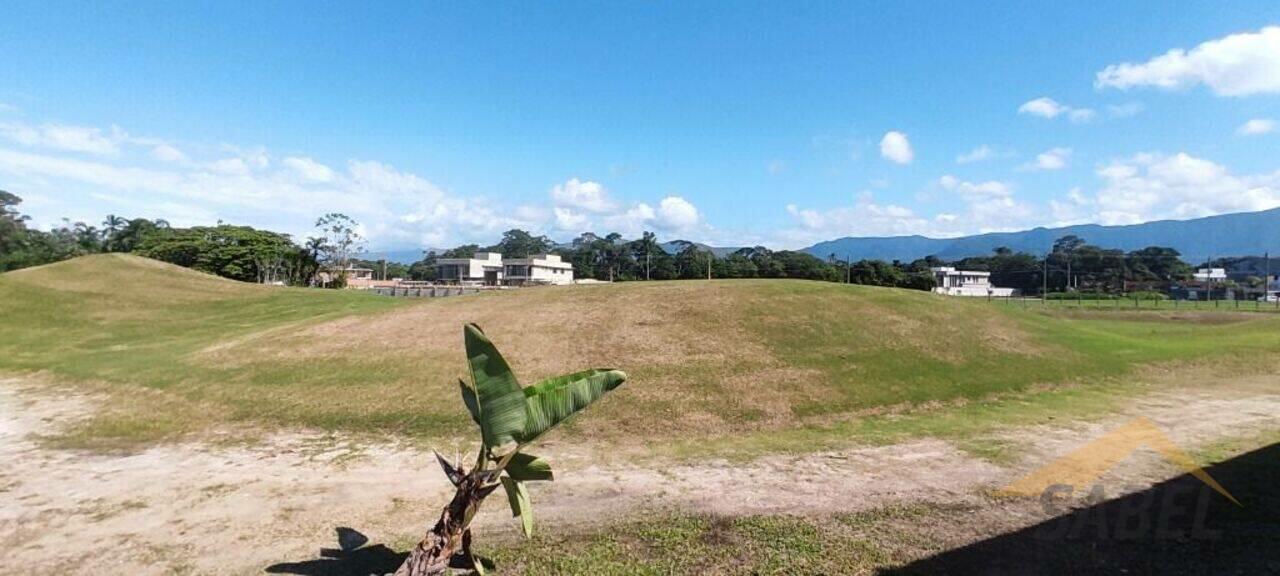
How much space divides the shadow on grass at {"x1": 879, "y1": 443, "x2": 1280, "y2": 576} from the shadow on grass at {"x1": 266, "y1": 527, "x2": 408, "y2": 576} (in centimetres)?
545

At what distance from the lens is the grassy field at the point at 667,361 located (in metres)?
13.5

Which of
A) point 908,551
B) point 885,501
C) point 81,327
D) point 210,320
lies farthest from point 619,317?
point 81,327

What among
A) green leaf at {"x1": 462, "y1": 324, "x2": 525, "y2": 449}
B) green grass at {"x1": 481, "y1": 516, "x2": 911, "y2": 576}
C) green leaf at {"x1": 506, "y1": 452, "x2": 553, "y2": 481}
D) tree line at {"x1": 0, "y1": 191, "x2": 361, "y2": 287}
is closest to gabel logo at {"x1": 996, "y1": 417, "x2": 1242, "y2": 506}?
green grass at {"x1": 481, "y1": 516, "x2": 911, "y2": 576}

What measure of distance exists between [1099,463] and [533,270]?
4621 inches

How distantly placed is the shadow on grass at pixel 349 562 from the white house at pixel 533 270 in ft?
365

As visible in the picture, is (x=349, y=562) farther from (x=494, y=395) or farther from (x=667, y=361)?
(x=667, y=361)

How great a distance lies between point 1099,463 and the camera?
1006cm

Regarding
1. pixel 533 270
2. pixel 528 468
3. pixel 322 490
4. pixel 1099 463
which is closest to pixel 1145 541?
pixel 1099 463

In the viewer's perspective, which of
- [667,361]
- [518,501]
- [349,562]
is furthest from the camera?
[667,361]

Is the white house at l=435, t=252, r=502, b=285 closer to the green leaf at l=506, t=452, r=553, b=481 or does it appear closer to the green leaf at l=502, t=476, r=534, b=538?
the green leaf at l=502, t=476, r=534, b=538

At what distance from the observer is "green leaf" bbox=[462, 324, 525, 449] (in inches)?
208

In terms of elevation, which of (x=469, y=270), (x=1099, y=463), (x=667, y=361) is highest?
(x=469, y=270)

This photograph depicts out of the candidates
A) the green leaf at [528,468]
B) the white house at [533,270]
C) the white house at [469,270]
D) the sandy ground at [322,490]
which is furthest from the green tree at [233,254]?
the green leaf at [528,468]

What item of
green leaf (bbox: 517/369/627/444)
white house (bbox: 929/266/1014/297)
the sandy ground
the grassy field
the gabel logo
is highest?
white house (bbox: 929/266/1014/297)
